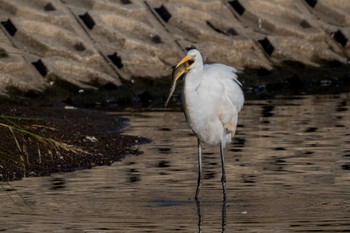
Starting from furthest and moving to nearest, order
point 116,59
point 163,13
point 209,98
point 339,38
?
1. point 339,38
2. point 163,13
3. point 116,59
4. point 209,98

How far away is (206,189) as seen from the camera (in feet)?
58.0

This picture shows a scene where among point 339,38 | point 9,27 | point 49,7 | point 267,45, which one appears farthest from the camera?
point 339,38

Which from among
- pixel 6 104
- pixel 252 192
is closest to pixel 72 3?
pixel 6 104

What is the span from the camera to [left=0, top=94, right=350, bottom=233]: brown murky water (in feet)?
48.0

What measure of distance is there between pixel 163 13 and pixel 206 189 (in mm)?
15638

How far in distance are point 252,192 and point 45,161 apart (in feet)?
11.1

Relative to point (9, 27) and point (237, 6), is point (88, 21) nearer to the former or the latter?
point (9, 27)

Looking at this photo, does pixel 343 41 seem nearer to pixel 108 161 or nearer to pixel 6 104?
pixel 6 104

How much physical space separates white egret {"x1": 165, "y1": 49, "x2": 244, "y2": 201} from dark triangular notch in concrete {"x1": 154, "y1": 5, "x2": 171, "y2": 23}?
14.9 m

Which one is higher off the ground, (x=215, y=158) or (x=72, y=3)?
(x=215, y=158)

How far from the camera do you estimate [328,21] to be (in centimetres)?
3606

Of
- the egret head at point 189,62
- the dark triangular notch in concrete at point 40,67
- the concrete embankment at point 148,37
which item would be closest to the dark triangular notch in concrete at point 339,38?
the concrete embankment at point 148,37

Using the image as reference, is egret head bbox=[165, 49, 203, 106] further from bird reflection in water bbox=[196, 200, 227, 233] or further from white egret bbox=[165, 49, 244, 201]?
bird reflection in water bbox=[196, 200, 227, 233]

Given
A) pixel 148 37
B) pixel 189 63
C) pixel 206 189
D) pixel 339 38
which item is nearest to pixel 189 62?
pixel 189 63
